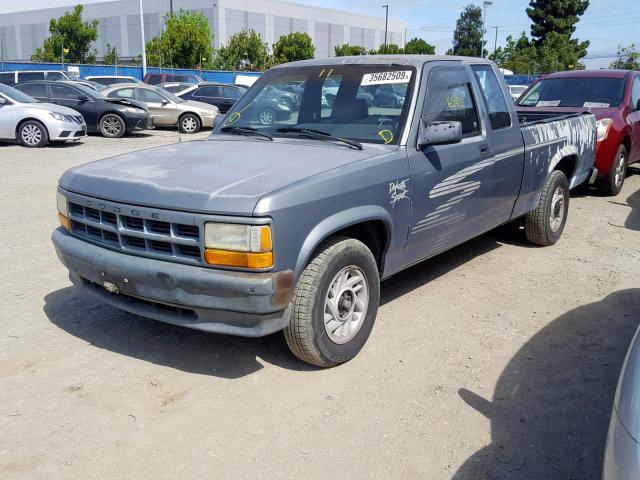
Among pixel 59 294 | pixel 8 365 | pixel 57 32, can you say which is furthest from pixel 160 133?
pixel 57 32

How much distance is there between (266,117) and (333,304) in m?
1.81

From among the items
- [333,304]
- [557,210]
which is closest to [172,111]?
[557,210]

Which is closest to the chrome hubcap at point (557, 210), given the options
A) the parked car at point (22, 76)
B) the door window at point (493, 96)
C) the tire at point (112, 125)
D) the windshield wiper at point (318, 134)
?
the door window at point (493, 96)

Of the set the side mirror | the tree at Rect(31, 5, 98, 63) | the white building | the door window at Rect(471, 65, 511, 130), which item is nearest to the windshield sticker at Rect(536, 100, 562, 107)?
the door window at Rect(471, 65, 511, 130)

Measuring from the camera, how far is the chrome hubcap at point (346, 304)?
12.2 feet

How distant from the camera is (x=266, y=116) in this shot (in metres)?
4.82

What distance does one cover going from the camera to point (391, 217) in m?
3.98

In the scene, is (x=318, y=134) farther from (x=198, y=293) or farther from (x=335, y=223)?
(x=198, y=293)

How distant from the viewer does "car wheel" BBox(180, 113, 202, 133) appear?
18328mm

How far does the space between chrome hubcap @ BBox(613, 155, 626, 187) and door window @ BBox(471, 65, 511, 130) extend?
4.51 meters

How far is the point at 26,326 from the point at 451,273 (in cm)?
356

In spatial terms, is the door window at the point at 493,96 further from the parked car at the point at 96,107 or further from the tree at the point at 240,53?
the tree at the point at 240,53

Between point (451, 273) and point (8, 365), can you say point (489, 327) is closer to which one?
point (451, 273)

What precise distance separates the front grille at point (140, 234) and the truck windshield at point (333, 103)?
4.76ft
